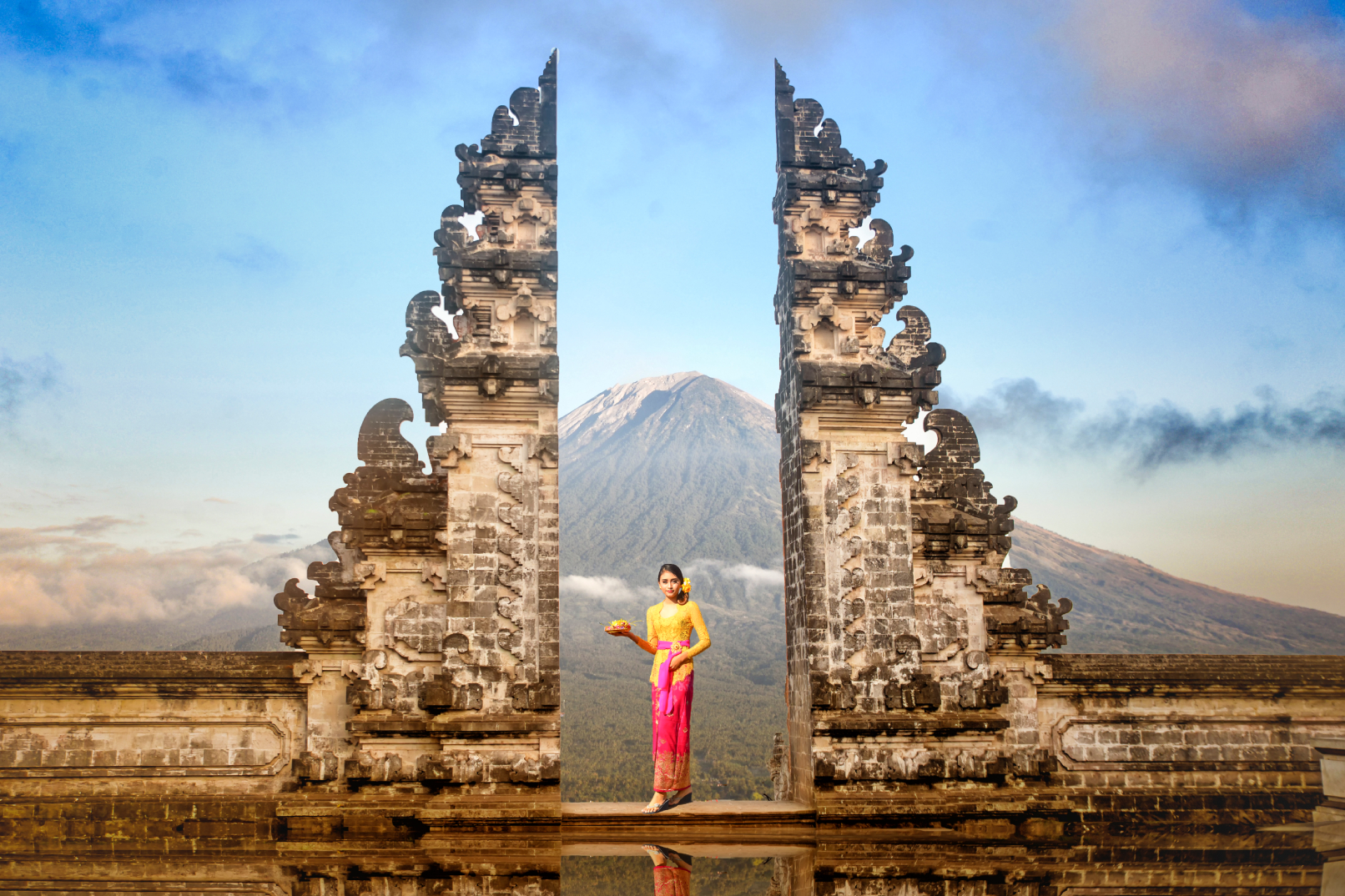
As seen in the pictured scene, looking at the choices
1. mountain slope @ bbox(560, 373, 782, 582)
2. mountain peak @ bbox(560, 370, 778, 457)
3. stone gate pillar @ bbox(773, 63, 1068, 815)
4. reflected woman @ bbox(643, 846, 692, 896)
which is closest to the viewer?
reflected woman @ bbox(643, 846, 692, 896)

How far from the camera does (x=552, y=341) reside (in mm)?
13570

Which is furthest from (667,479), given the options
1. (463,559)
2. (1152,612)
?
(463,559)

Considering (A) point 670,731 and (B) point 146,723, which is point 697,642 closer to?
(A) point 670,731

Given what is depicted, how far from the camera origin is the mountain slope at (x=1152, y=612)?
214 feet

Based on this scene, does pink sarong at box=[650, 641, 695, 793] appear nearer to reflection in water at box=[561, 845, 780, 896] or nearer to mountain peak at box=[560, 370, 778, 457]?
reflection in water at box=[561, 845, 780, 896]

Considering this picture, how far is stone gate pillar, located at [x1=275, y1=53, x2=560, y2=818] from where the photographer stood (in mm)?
12477

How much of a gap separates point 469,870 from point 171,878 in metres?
2.87

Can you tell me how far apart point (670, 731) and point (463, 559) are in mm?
3330

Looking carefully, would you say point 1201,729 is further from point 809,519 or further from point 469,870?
point 469,870

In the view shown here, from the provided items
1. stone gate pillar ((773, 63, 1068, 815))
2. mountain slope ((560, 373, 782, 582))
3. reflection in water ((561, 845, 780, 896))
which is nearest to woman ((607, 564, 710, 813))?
reflection in water ((561, 845, 780, 896))

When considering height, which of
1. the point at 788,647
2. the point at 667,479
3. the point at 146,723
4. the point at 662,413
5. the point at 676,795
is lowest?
the point at 676,795

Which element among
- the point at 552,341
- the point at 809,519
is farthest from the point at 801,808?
the point at 552,341

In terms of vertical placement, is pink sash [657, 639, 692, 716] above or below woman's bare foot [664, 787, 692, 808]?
above

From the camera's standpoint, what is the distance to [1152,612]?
235 feet
